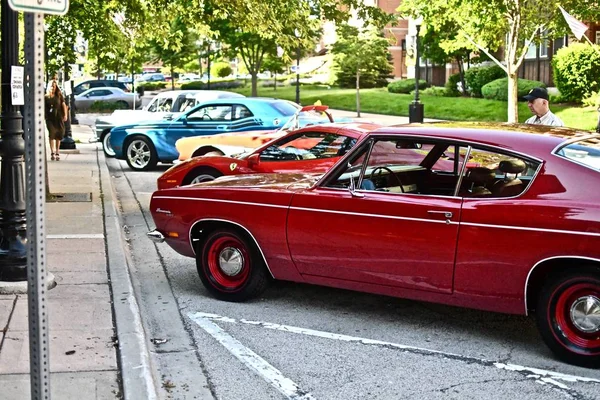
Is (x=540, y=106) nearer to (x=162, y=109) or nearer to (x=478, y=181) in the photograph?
(x=478, y=181)

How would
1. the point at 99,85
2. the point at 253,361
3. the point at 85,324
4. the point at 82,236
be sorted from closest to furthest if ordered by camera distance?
the point at 253,361 → the point at 85,324 → the point at 82,236 → the point at 99,85

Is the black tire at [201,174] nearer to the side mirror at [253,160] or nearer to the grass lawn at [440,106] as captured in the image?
the side mirror at [253,160]

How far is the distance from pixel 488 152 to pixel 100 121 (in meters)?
17.5

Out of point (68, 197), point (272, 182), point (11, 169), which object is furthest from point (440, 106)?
point (272, 182)

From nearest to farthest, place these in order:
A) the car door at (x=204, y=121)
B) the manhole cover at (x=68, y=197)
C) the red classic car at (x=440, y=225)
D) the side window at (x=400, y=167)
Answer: the red classic car at (x=440, y=225)
the side window at (x=400, y=167)
the manhole cover at (x=68, y=197)
the car door at (x=204, y=121)

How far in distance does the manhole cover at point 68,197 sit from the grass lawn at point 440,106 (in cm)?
2096

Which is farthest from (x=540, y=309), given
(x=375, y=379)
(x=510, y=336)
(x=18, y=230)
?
(x=18, y=230)

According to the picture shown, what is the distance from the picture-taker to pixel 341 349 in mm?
6391

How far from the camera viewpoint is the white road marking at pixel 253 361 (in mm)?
5547

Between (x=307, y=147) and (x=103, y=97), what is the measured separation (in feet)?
127

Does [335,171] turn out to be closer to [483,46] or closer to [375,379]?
[375,379]

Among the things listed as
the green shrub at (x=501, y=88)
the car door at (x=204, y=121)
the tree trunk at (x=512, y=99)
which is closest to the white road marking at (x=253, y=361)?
the car door at (x=204, y=121)

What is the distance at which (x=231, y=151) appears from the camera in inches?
604

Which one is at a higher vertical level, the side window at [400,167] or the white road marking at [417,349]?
the side window at [400,167]
